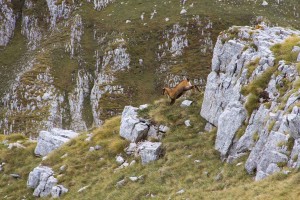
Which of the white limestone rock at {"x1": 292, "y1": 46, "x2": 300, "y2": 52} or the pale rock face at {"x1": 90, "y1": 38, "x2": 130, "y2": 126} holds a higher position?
the white limestone rock at {"x1": 292, "y1": 46, "x2": 300, "y2": 52}

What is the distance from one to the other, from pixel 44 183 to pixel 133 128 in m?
7.61

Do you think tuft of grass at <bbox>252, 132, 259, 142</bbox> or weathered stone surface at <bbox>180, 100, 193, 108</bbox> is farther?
weathered stone surface at <bbox>180, 100, 193, 108</bbox>

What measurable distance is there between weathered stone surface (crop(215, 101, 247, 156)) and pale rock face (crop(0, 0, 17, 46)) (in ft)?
530

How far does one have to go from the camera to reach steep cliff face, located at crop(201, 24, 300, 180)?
17.5 m

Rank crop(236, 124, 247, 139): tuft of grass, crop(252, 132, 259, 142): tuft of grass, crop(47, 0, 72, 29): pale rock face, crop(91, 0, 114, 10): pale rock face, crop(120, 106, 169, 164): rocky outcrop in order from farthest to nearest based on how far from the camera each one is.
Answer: crop(47, 0, 72, 29): pale rock face → crop(91, 0, 114, 10): pale rock face → crop(120, 106, 169, 164): rocky outcrop → crop(236, 124, 247, 139): tuft of grass → crop(252, 132, 259, 142): tuft of grass

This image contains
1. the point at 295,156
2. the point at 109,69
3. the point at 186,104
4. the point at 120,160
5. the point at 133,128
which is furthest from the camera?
the point at 109,69

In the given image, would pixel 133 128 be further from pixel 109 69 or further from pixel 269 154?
pixel 109 69

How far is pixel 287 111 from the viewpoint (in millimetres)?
18172

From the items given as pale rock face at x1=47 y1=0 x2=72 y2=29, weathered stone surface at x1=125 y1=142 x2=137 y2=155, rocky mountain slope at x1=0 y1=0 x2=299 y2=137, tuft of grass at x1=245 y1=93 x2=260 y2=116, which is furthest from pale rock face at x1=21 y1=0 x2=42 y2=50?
tuft of grass at x1=245 y1=93 x2=260 y2=116

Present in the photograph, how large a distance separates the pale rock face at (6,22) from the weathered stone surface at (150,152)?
516ft

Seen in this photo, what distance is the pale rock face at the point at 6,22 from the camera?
547 ft

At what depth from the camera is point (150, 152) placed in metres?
24.6

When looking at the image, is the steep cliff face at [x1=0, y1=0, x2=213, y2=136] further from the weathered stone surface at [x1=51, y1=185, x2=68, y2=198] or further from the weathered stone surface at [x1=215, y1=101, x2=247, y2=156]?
the weathered stone surface at [x1=215, y1=101, x2=247, y2=156]

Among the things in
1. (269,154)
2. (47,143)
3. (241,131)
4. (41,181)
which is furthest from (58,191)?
(269,154)
